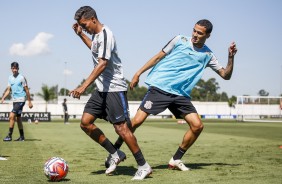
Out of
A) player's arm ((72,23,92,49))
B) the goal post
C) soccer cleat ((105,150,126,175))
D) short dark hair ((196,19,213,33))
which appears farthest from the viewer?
the goal post

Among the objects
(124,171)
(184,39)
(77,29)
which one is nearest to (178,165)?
(124,171)

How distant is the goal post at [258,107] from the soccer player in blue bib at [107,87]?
48.4 metres

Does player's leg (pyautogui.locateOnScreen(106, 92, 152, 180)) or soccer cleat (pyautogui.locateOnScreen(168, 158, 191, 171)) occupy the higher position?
player's leg (pyautogui.locateOnScreen(106, 92, 152, 180))

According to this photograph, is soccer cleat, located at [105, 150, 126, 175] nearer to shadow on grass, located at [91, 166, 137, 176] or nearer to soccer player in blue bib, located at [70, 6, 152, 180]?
soccer player in blue bib, located at [70, 6, 152, 180]

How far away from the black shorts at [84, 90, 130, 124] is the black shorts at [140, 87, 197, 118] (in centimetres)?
71

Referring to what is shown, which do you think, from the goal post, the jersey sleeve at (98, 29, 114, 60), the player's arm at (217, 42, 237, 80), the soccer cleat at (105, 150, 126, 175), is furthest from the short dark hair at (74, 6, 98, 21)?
the goal post

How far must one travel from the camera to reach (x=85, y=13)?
623 cm

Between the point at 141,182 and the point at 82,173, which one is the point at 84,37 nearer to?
the point at 82,173

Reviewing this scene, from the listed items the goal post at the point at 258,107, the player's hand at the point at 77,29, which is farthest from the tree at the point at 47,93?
the player's hand at the point at 77,29

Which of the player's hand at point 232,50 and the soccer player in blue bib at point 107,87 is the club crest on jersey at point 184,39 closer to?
the player's hand at point 232,50

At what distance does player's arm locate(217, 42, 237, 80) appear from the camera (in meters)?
7.18

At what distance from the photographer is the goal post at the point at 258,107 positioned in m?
53.9

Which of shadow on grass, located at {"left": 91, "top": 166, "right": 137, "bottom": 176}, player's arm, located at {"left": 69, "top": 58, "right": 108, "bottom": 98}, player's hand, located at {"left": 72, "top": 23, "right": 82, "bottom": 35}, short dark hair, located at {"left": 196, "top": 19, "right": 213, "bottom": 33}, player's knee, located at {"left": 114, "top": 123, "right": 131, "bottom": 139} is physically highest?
short dark hair, located at {"left": 196, "top": 19, "right": 213, "bottom": 33}

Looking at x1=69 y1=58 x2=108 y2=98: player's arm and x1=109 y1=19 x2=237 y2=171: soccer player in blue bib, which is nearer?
x1=69 y1=58 x2=108 y2=98: player's arm
